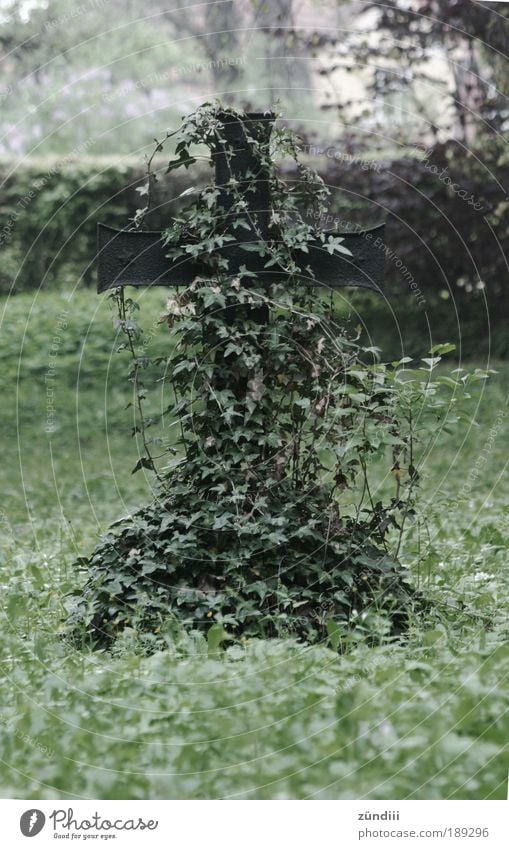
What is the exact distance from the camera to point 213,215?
4695 mm

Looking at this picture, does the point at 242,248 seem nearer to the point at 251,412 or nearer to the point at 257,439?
the point at 251,412

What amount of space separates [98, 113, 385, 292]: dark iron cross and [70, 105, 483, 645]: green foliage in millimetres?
20

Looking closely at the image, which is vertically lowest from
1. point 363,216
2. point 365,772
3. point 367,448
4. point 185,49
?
point 365,772

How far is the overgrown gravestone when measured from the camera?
459cm

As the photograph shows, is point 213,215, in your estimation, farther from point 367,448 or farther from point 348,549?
point 348,549

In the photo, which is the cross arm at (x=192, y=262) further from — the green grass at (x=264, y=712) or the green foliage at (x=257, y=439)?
the green grass at (x=264, y=712)

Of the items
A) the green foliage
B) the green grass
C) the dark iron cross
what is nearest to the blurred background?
the dark iron cross

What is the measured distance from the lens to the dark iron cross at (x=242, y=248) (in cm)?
470

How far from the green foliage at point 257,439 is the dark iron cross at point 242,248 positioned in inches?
0.8

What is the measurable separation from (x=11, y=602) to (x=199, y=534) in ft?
3.18

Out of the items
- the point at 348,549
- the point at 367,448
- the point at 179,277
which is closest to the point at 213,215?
the point at 179,277

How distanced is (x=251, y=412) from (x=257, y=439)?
140mm

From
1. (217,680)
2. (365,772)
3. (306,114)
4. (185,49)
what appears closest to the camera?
(365,772)

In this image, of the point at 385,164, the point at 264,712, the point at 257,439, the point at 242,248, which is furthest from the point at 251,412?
the point at 385,164
